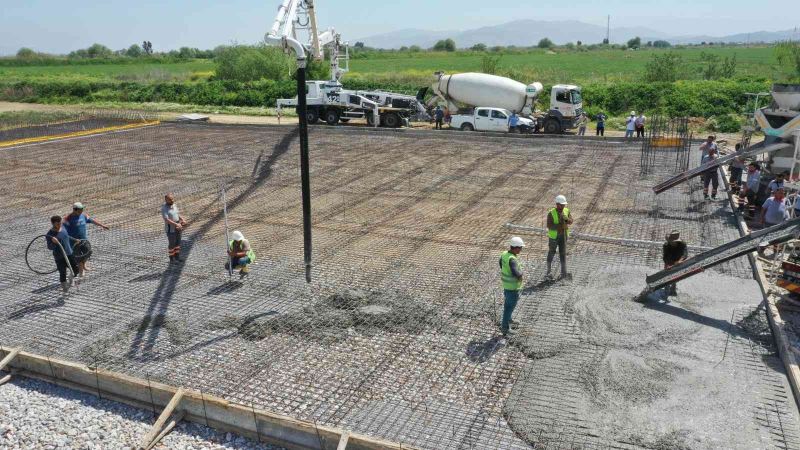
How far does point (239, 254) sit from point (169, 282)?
4.07 ft

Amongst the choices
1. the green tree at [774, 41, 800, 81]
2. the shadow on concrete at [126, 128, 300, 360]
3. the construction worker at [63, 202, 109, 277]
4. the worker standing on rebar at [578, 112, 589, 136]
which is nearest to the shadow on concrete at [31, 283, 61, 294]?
the construction worker at [63, 202, 109, 277]

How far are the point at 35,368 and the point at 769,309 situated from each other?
9.22 metres

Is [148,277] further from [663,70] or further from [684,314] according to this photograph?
[663,70]

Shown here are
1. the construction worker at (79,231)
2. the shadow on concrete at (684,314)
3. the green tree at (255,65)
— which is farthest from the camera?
the green tree at (255,65)

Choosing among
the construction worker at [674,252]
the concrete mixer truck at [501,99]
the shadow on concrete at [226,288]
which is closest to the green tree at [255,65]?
the concrete mixer truck at [501,99]

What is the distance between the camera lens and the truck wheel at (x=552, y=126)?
25.5 m

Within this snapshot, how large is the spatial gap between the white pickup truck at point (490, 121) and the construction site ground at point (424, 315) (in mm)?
9231

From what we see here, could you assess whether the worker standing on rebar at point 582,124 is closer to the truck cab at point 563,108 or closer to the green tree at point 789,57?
the truck cab at point 563,108

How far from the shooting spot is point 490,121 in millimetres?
25469

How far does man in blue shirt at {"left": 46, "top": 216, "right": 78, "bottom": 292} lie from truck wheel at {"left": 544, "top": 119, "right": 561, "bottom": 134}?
66.0 feet

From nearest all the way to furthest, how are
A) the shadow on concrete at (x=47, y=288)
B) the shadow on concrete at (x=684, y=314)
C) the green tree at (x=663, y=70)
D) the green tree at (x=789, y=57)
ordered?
the shadow on concrete at (x=684, y=314) < the shadow on concrete at (x=47, y=288) < the green tree at (x=789, y=57) < the green tree at (x=663, y=70)

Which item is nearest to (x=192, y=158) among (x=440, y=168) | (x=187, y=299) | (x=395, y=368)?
(x=440, y=168)

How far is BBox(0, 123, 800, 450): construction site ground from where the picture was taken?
618 centimetres

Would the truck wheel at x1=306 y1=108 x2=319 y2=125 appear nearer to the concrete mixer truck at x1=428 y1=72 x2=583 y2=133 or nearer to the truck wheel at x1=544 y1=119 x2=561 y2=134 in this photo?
the concrete mixer truck at x1=428 y1=72 x2=583 y2=133
